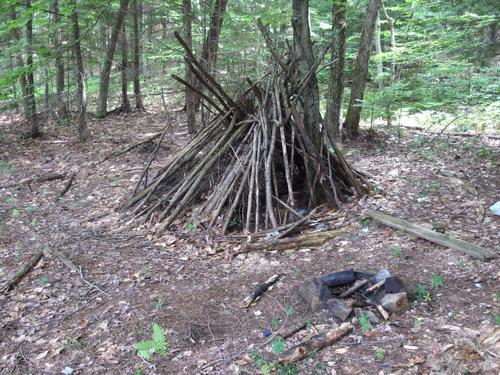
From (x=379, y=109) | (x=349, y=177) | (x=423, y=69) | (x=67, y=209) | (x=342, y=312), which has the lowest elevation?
(x=67, y=209)

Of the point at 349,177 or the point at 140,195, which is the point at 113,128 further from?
the point at 349,177

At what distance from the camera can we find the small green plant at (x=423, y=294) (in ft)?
13.2

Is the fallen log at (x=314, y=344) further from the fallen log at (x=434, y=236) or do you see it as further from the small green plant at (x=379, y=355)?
the fallen log at (x=434, y=236)

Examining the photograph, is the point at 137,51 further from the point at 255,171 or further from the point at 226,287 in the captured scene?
the point at 226,287

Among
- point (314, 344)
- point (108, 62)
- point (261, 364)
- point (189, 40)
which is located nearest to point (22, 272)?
point (261, 364)

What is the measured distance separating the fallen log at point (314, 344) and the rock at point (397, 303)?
417 millimetres

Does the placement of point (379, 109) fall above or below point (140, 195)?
above

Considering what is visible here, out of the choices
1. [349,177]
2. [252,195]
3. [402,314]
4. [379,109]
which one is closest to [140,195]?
[252,195]

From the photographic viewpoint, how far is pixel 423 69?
11742mm

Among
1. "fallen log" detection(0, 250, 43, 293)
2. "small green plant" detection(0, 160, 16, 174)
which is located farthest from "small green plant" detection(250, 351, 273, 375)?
"small green plant" detection(0, 160, 16, 174)

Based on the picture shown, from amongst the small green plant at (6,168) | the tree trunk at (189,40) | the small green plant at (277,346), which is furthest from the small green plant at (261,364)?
the small green plant at (6,168)

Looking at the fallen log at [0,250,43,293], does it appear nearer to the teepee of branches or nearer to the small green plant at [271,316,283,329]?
the teepee of branches

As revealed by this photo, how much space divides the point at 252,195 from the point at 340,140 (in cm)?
454

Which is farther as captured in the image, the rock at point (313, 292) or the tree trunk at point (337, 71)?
the tree trunk at point (337, 71)
